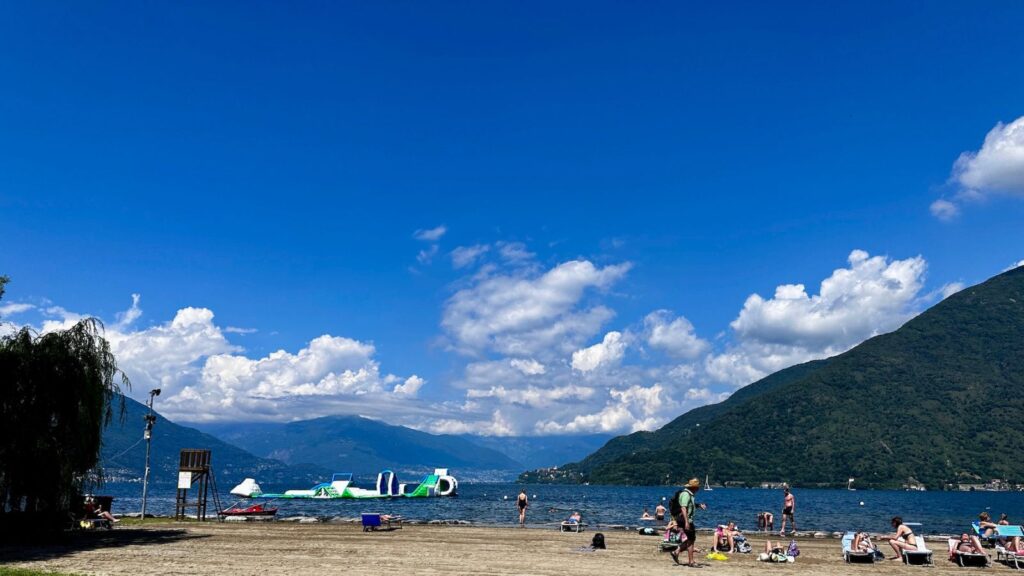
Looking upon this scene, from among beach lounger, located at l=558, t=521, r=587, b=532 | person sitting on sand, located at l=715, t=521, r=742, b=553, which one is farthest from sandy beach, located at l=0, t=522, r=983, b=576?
beach lounger, located at l=558, t=521, r=587, b=532

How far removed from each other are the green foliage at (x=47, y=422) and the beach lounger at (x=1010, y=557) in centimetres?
3317

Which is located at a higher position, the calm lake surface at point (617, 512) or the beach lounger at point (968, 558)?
the beach lounger at point (968, 558)

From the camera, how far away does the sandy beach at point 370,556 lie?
19.8 metres

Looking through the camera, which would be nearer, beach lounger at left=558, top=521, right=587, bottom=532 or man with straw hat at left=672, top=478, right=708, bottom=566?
man with straw hat at left=672, top=478, right=708, bottom=566

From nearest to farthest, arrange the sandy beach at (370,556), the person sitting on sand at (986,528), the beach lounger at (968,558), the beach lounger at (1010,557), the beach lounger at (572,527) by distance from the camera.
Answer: the sandy beach at (370,556), the beach lounger at (968,558), the beach lounger at (1010,557), the person sitting on sand at (986,528), the beach lounger at (572,527)

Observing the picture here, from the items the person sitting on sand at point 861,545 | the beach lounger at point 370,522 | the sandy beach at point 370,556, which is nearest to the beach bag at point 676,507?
the sandy beach at point 370,556

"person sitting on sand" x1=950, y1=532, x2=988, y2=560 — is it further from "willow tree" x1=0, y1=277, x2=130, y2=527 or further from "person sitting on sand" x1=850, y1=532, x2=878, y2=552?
"willow tree" x1=0, y1=277, x2=130, y2=527

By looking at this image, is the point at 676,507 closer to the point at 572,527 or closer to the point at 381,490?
the point at 572,527

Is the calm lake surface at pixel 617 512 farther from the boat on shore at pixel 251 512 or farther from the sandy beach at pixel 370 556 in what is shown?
the sandy beach at pixel 370 556

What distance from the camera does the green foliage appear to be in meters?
24.2

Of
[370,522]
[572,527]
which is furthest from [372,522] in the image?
[572,527]

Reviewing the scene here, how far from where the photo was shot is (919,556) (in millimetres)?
24156

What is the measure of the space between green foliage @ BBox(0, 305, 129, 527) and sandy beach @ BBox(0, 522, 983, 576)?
1.98 metres

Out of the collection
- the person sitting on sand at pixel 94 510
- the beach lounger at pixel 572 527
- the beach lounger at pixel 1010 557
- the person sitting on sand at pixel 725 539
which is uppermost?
the person sitting on sand at pixel 94 510
